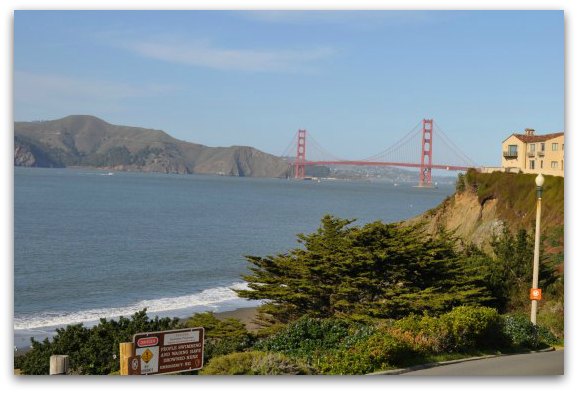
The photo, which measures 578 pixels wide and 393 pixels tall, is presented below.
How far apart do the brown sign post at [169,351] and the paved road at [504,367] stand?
11.3ft

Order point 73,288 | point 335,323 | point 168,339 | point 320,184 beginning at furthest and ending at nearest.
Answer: point 320,184
point 73,288
point 335,323
point 168,339

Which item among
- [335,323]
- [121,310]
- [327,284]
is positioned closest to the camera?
[335,323]

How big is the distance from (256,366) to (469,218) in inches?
1104

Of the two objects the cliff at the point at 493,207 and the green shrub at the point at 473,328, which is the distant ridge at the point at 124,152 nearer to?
the cliff at the point at 493,207

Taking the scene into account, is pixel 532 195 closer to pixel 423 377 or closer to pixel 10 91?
pixel 423 377

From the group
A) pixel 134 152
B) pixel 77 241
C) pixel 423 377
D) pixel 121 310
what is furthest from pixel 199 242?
pixel 134 152

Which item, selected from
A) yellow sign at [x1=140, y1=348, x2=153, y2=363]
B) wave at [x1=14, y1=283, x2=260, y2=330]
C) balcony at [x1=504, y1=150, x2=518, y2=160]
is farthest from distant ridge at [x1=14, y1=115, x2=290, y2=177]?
yellow sign at [x1=140, y1=348, x2=153, y2=363]

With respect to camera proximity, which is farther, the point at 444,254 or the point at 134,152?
the point at 134,152

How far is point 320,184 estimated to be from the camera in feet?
400

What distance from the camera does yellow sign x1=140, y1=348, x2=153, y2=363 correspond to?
10633 mm

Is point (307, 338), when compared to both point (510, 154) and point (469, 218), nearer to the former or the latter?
point (510, 154)

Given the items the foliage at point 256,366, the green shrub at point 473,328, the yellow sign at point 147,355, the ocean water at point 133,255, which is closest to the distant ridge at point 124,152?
the ocean water at point 133,255

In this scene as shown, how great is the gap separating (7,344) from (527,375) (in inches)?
320

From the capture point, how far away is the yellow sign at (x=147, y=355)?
34.9ft
